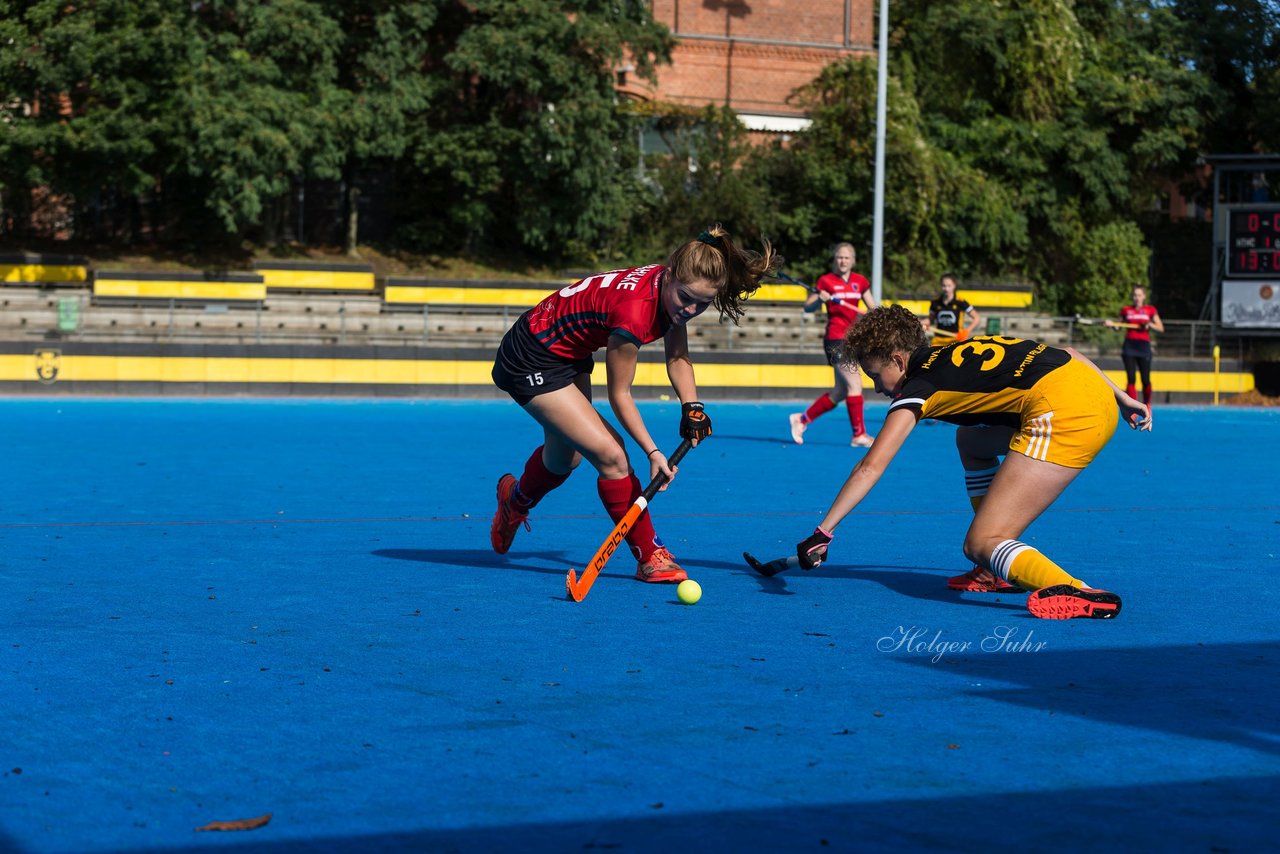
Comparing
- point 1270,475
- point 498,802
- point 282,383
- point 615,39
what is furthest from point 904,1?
point 498,802

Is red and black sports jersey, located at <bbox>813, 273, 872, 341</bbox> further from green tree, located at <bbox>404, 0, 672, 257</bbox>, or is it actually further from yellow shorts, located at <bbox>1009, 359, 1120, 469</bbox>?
green tree, located at <bbox>404, 0, 672, 257</bbox>

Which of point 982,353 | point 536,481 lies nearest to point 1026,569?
point 982,353

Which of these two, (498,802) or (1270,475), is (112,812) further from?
(1270,475)

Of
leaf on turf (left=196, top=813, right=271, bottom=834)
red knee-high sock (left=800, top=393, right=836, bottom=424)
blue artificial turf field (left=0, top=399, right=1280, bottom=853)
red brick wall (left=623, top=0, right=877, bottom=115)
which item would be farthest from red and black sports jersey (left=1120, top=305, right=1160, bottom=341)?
red brick wall (left=623, top=0, right=877, bottom=115)

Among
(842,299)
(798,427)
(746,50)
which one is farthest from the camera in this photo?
(746,50)

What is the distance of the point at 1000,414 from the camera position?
7055 mm

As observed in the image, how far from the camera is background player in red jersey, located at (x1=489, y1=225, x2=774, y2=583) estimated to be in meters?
7.04

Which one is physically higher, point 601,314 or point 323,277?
point 323,277

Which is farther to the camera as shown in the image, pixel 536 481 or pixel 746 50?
pixel 746 50

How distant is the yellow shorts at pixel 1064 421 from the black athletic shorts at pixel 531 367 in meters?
2.06

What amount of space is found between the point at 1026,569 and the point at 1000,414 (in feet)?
2.38

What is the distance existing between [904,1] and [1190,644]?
4846 cm

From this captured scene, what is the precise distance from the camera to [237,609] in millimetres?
6844

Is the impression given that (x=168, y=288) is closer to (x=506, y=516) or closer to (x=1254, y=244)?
(x=1254, y=244)
